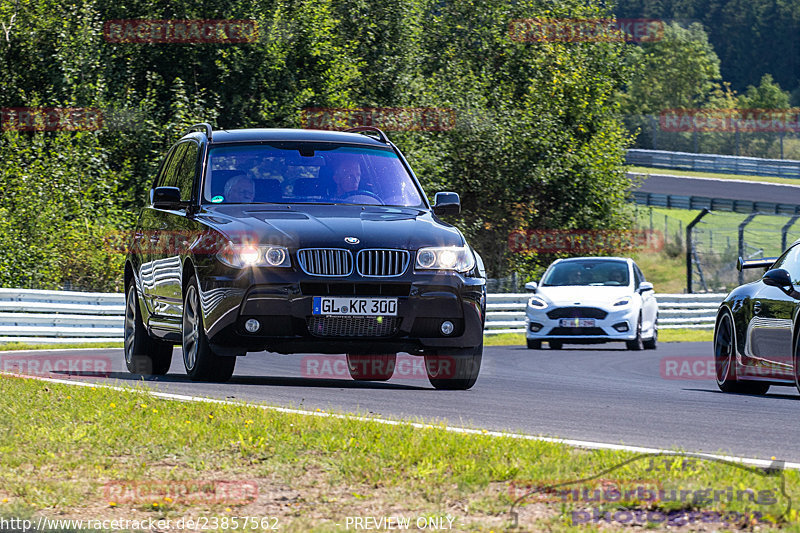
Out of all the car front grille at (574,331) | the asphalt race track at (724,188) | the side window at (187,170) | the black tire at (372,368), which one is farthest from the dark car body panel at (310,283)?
the asphalt race track at (724,188)

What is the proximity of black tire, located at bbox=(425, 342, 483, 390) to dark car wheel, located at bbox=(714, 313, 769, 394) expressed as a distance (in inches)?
98.8

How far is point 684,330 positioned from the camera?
3466cm

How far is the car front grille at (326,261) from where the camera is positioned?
30.9 ft

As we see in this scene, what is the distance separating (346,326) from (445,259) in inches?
36.1

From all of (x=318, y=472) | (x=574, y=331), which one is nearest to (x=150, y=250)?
(x=318, y=472)

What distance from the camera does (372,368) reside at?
12180 mm

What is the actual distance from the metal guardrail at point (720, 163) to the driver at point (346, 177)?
60370 mm

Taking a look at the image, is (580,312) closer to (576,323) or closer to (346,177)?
(576,323)

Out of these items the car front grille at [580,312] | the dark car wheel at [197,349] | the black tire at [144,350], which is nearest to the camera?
the dark car wheel at [197,349]

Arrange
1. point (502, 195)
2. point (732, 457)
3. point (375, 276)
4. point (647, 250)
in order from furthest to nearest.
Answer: point (647, 250) → point (502, 195) → point (375, 276) → point (732, 457)

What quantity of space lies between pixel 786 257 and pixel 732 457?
536 centimetres

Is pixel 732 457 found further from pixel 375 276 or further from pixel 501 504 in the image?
pixel 375 276

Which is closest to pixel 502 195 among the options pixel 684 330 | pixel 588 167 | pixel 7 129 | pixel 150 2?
pixel 588 167

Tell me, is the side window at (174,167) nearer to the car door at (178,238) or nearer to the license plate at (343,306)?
the car door at (178,238)
